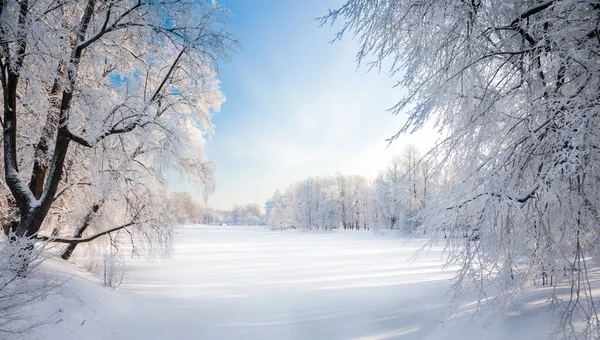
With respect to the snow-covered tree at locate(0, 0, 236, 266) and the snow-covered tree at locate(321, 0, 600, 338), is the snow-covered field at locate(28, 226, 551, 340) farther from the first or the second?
the snow-covered tree at locate(0, 0, 236, 266)

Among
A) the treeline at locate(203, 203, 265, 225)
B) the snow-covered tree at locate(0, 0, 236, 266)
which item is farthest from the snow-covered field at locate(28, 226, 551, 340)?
the treeline at locate(203, 203, 265, 225)

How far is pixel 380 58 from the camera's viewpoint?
11.6 ft

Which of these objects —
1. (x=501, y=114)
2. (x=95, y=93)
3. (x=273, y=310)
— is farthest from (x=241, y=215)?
(x=501, y=114)

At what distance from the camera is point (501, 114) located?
10.4 feet

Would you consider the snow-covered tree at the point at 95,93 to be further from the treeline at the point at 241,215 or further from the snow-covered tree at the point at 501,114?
the treeline at the point at 241,215

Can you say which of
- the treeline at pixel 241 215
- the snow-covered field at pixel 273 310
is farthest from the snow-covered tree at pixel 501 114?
the treeline at pixel 241 215

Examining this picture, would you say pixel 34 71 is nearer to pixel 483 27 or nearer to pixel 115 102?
pixel 115 102

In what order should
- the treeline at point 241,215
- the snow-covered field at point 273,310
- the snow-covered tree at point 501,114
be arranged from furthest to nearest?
the treeline at point 241,215, the snow-covered field at point 273,310, the snow-covered tree at point 501,114

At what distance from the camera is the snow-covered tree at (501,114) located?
263cm

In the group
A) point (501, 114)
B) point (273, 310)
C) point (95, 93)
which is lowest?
point (273, 310)

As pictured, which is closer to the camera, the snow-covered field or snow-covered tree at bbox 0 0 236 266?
snow-covered tree at bbox 0 0 236 266

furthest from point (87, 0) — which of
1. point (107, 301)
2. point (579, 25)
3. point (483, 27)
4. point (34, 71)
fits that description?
point (579, 25)

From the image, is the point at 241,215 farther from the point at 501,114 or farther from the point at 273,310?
the point at 501,114

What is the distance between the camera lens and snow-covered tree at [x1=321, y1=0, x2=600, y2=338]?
263 centimetres
